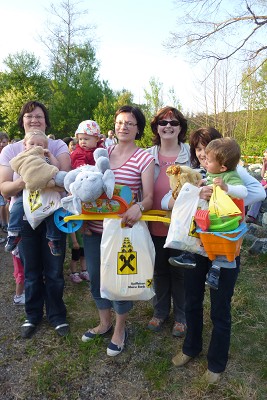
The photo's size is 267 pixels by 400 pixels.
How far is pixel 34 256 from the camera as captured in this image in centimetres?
278

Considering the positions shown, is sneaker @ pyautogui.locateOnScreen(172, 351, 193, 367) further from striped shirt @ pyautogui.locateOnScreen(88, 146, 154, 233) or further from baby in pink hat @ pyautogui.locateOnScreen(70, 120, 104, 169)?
baby in pink hat @ pyautogui.locateOnScreen(70, 120, 104, 169)

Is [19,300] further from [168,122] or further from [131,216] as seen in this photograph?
[168,122]

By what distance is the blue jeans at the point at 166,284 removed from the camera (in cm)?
271

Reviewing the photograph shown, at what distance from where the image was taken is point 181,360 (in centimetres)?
246

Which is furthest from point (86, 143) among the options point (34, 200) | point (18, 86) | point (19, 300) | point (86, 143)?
point (18, 86)

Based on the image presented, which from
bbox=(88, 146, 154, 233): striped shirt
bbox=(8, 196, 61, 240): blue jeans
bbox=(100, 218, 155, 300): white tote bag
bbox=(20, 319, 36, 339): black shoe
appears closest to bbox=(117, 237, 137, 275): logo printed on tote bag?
bbox=(100, 218, 155, 300): white tote bag

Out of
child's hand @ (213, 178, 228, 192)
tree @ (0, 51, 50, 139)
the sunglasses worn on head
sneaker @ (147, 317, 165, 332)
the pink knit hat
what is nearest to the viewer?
child's hand @ (213, 178, 228, 192)

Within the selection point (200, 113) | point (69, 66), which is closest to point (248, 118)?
point (200, 113)

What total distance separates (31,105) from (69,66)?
99.6ft

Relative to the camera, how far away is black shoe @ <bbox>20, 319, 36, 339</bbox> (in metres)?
2.86

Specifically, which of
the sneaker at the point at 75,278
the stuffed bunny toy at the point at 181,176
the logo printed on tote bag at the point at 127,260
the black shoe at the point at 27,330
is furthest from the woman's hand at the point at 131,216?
the sneaker at the point at 75,278

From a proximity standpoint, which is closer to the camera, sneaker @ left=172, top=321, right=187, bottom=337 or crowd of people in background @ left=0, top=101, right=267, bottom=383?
crowd of people in background @ left=0, top=101, right=267, bottom=383

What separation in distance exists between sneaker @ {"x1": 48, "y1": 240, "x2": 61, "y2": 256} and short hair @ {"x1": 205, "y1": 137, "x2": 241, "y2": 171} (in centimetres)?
144

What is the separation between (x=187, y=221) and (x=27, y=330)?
1855 millimetres
